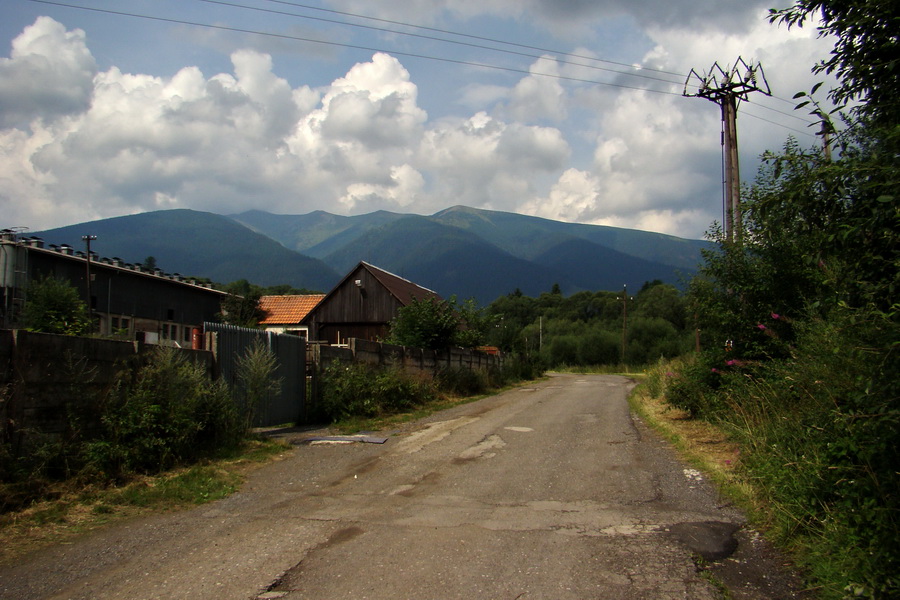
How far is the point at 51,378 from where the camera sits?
695 centimetres

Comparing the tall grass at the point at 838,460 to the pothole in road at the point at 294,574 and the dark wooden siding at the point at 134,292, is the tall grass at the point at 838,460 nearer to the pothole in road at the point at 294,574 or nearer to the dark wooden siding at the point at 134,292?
the pothole in road at the point at 294,574

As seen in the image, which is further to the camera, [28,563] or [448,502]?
[448,502]

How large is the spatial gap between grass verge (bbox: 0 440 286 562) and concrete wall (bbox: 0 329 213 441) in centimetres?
81

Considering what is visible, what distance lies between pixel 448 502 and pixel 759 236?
321 inches

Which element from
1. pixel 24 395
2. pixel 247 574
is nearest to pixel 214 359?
pixel 24 395

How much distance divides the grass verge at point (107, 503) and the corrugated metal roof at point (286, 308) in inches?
1571

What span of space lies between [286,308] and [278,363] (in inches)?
1475

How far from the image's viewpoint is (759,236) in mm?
11438

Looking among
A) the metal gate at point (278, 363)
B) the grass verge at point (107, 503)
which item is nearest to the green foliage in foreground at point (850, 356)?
the grass verge at point (107, 503)

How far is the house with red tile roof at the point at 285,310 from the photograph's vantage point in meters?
47.1

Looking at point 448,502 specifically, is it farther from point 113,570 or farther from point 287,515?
point 113,570

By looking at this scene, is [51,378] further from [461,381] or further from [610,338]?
[610,338]

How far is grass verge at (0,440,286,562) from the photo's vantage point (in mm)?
5402

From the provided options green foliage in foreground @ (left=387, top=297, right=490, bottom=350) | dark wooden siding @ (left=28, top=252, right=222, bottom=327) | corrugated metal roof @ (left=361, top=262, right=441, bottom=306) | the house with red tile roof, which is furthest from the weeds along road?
the house with red tile roof
